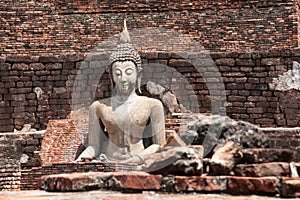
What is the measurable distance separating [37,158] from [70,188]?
19.3 feet

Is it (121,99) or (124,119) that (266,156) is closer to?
(124,119)

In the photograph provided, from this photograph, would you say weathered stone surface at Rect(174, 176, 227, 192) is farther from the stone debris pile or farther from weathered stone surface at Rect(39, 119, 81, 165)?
weathered stone surface at Rect(39, 119, 81, 165)

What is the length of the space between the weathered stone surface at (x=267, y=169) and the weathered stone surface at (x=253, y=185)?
14cm

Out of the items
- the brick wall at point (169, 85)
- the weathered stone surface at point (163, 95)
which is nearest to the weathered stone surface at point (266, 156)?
the weathered stone surface at point (163, 95)

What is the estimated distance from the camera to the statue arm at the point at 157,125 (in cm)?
966

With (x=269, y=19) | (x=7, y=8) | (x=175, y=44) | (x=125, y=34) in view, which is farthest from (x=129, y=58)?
(x=7, y=8)

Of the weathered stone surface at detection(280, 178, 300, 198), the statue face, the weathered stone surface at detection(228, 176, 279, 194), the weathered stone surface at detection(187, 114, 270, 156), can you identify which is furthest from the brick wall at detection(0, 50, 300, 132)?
the weathered stone surface at detection(280, 178, 300, 198)

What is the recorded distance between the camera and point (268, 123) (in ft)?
41.4

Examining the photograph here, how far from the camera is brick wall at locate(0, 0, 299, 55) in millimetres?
21266

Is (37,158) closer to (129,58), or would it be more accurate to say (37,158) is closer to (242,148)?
(129,58)

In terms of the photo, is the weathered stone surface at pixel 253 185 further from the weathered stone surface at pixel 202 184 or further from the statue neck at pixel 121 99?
the statue neck at pixel 121 99

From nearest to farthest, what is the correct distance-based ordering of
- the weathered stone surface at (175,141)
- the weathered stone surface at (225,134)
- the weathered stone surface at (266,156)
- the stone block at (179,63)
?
the weathered stone surface at (266,156), the weathered stone surface at (225,134), the weathered stone surface at (175,141), the stone block at (179,63)

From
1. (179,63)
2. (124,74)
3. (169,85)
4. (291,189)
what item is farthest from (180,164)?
(179,63)

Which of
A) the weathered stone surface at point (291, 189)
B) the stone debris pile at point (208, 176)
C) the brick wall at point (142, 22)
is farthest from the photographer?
the brick wall at point (142, 22)
